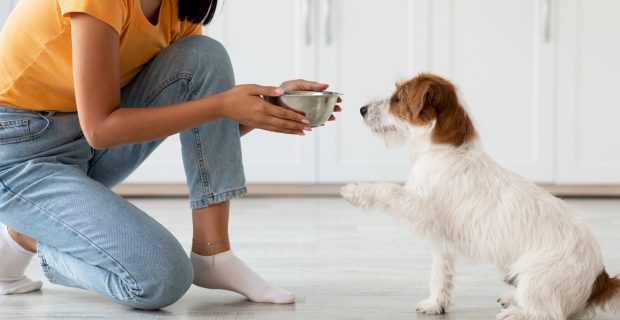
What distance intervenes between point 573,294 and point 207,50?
98 centimetres

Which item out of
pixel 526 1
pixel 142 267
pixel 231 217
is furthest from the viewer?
pixel 526 1

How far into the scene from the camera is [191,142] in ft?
6.21

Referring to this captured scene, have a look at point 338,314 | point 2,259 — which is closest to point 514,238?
point 338,314

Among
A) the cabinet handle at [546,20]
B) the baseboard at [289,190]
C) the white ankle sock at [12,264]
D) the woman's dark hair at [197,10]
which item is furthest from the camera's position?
the baseboard at [289,190]

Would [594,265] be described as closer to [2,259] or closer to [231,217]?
[2,259]

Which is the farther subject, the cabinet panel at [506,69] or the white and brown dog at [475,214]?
the cabinet panel at [506,69]

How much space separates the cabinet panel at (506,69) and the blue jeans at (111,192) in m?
2.03

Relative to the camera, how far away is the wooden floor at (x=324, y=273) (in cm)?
183

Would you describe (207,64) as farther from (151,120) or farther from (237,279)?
(237,279)

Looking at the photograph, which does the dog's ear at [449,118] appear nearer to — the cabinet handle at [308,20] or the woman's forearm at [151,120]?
the woman's forearm at [151,120]

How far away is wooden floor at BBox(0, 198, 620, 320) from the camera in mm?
1833

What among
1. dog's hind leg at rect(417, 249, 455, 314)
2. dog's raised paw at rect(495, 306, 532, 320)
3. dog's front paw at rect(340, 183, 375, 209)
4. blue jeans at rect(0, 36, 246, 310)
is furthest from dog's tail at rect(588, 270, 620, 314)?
blue jeans at rect(0, 36, 246, 310)

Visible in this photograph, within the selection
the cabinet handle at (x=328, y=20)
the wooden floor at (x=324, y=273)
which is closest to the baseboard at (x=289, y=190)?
the wooden floor at (x=324, y=273)

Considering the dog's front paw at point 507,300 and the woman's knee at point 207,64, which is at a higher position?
the woman's knee at point 207,64
